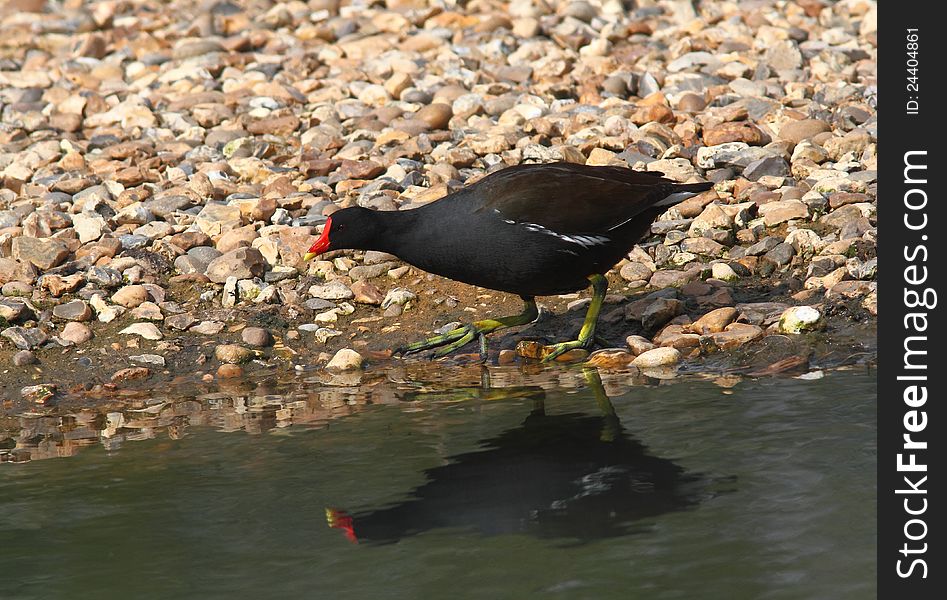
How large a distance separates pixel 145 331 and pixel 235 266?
2.72 ft

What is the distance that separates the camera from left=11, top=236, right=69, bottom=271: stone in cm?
859

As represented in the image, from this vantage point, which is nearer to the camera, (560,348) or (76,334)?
(560,348)

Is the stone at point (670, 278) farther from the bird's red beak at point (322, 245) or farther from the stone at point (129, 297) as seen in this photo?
the stone at point (129, 297)

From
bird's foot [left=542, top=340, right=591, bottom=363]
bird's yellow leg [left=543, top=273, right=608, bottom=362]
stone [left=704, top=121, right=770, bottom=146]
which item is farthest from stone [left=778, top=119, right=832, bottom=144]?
bird's foot [left=542, top=340, right=591, bottom=363]

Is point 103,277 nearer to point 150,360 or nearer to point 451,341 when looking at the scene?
point 150,360

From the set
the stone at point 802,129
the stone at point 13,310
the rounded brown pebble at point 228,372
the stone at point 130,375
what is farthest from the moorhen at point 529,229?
the stone at point 802,129

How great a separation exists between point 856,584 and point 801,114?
666 centimetres

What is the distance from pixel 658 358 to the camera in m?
6.94

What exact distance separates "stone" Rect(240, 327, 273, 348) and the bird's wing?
5.45 feet

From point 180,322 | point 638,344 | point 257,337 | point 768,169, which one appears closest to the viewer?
point 638,344

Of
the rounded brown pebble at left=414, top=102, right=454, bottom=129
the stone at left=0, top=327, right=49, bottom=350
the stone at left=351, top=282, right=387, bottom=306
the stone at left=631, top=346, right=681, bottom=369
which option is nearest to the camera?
the stone at left=631, top=346, right=681, bottom=369

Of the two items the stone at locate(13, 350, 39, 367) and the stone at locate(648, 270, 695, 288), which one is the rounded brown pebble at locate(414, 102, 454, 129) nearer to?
the stone at locate(648, 270, 695, 288)

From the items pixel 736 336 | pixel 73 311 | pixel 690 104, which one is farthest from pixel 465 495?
pixel 690 104
